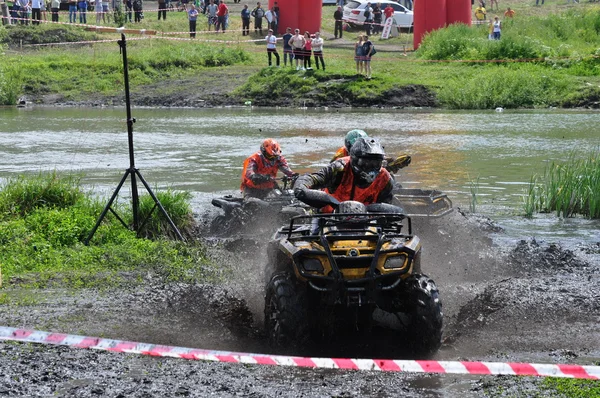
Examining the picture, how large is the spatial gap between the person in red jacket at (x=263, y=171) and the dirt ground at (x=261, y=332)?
156 cm

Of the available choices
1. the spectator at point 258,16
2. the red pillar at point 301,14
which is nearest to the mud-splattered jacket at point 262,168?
the red pillar at point 301,14

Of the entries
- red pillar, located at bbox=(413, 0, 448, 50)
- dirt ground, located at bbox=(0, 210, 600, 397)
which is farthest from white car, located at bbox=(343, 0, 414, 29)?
dirt ground, located at bbox=(0, 210, 600, 397)

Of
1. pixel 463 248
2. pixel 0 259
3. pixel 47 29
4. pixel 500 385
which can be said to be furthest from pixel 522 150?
pixel 47 29

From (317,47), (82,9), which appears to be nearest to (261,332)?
(317,47)

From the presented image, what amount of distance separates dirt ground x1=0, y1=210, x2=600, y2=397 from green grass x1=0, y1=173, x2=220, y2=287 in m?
0.47

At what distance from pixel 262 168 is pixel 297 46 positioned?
26286 millimetres

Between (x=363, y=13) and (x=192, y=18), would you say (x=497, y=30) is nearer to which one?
(x=363, y=13)

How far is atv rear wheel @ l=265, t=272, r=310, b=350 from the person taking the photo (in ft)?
27.5

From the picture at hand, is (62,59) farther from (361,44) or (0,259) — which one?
(0,259)

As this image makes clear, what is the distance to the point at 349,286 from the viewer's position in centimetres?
826

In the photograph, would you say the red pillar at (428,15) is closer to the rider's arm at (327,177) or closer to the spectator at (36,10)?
the spectator at (36,10)

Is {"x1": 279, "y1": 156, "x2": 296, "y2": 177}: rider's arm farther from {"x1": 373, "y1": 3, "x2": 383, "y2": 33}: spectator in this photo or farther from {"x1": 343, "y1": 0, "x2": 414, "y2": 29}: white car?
{"x1": 343, "y1": 0, "x2": 414, "y2": 29}: white car

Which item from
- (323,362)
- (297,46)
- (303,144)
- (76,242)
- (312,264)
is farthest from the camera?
(297,46)

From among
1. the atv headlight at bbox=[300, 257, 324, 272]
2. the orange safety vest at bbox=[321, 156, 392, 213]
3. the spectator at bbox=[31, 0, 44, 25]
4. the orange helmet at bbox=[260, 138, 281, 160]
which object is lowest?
the orange helmet at bbox=[260, 138, 281, 160]
